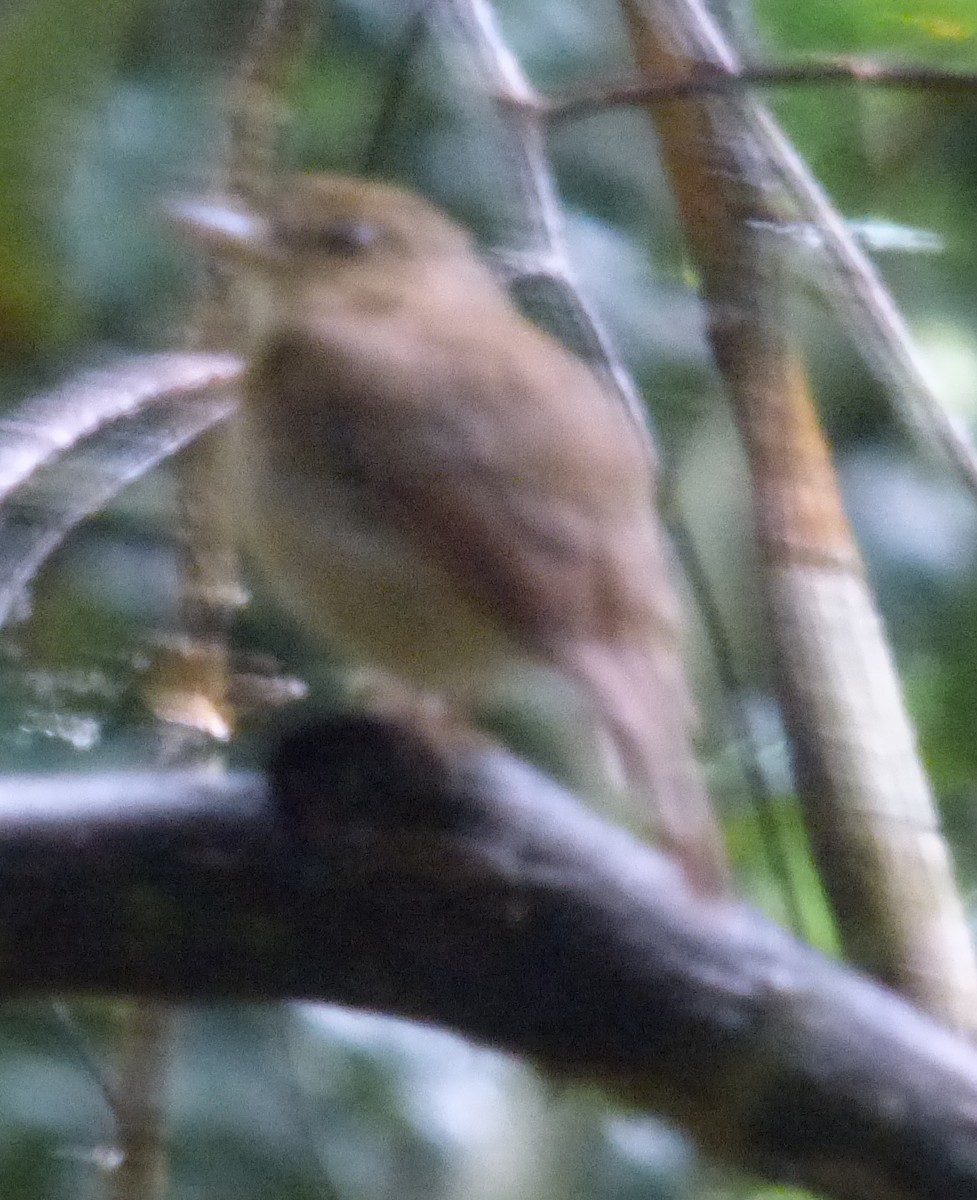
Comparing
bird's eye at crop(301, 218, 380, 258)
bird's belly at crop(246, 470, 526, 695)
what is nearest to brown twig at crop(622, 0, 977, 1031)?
bird's belly at crop(246, 470, 526, 695)

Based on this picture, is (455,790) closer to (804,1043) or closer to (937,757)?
(804,1043)

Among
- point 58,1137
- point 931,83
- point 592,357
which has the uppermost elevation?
point 931,83

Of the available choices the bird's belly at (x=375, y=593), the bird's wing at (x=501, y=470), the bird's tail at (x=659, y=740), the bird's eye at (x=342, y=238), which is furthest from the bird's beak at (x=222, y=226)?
the bird's tail at (x=659, y=740)

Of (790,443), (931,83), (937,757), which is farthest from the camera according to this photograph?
(937,757)

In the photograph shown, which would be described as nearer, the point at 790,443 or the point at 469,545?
the point at 469,545

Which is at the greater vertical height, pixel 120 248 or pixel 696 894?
pixel 120 248

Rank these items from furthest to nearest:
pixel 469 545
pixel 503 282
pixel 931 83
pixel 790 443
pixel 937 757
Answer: pixel 937 757 → pixel 503 282 → pixel 790 443 → pixel 469 545 → pixel 931 83

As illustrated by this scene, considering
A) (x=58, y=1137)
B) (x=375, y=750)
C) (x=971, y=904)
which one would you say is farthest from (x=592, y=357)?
(x=58, y=1137)
